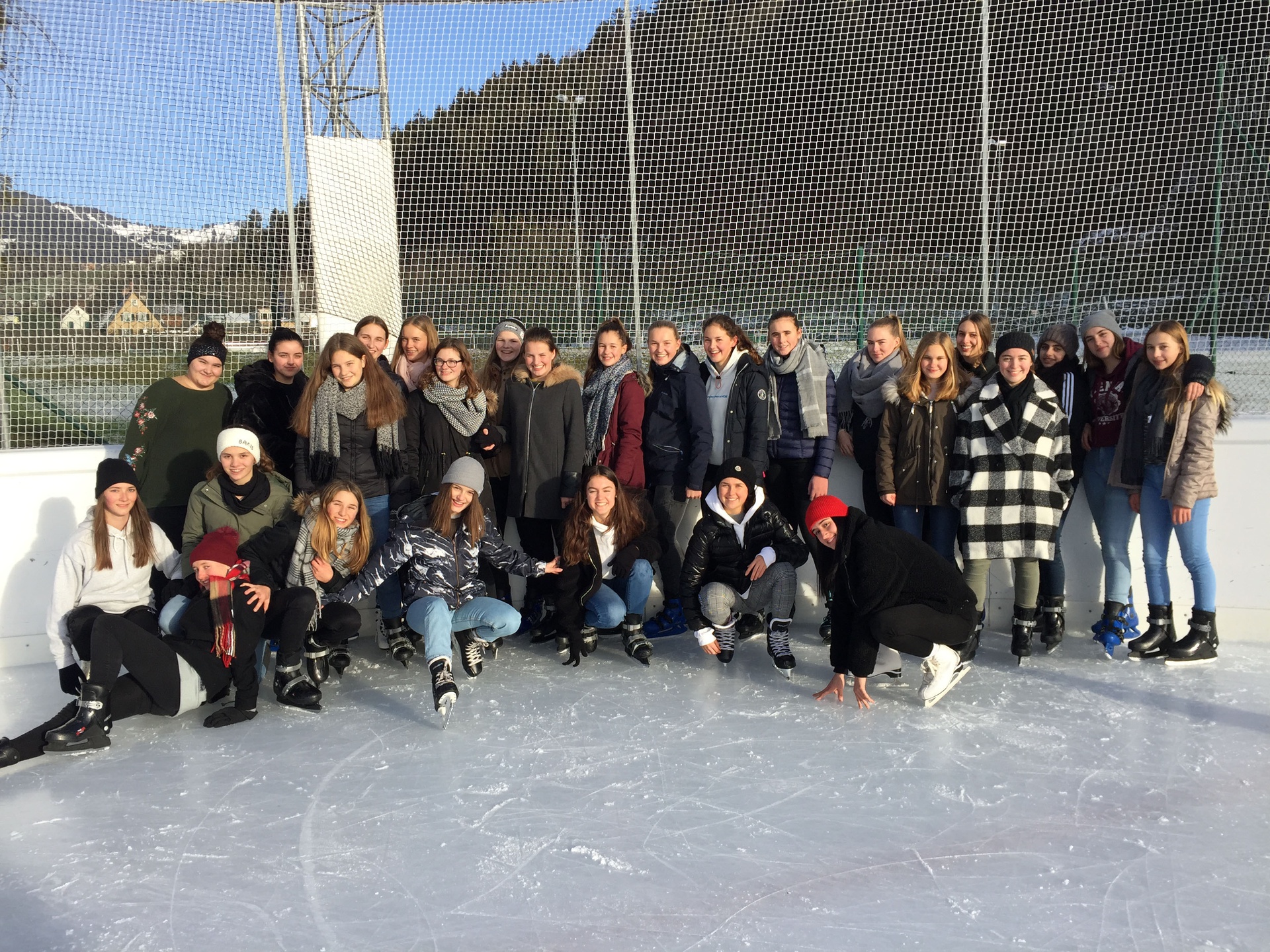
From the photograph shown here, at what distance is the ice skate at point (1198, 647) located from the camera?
4.31 metres

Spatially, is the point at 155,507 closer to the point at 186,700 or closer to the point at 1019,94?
the point at 186,700

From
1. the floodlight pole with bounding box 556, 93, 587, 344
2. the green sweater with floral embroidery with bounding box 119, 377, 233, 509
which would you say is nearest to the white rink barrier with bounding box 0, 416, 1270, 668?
the green sweater with floral embroidery with bounding box 119, 377, 233, 509

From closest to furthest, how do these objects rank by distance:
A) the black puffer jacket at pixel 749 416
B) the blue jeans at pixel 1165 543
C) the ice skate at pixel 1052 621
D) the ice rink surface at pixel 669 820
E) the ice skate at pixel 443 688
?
the ice rink surface at pixel 669 820
the ice skate at pixel 443 688
the blue jeans at pixel 1165 543
the ice skate at pixel 1052 621
the black puffer jacket at pixel 749 416

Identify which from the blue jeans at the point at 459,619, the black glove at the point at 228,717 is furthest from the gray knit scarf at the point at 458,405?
the black glove at the point at 228,717

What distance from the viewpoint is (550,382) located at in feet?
15.2

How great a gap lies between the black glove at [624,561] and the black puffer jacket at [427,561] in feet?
1.55

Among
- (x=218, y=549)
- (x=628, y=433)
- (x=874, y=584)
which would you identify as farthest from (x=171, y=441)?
(x=874, y=584)

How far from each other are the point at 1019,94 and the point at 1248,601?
271 centimetres

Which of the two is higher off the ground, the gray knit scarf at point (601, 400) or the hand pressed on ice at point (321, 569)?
the gray knit scarf at point (601, 400)

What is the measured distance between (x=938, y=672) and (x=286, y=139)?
4.30m

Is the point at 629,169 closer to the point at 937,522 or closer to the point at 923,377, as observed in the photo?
the point at 923,377

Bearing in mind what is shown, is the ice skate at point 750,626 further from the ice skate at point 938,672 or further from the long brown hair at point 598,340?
the long brown hair at point 598,340

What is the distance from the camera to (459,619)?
14.0ft

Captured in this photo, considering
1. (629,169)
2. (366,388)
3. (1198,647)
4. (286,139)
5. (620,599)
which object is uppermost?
(286,139)
